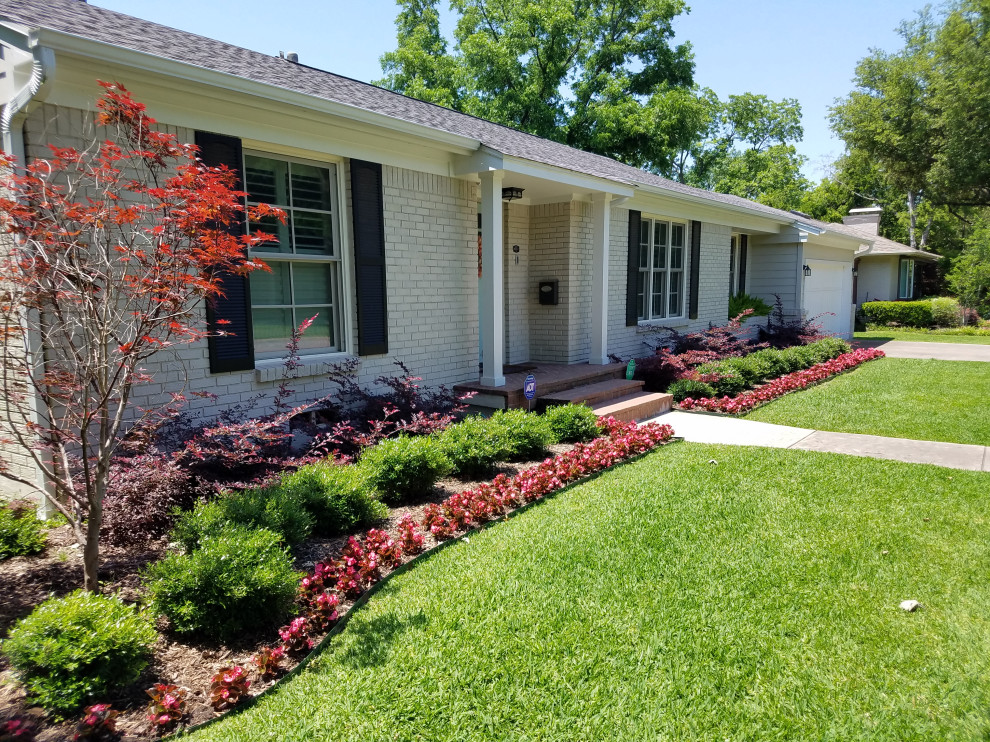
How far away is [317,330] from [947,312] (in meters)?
26.4

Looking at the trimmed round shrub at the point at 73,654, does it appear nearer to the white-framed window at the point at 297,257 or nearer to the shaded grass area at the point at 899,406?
the white-framed window at the point at 297,257

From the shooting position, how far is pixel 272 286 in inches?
230

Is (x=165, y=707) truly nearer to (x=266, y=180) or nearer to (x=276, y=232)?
(x=276, y=232)

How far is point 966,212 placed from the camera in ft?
114

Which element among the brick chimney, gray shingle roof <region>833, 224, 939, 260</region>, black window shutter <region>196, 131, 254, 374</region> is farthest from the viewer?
the brick chimney

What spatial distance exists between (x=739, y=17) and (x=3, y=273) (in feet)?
58.5

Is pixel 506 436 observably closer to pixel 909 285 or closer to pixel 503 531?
pixel 503 531

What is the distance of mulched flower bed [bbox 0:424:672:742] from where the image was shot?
2578mm

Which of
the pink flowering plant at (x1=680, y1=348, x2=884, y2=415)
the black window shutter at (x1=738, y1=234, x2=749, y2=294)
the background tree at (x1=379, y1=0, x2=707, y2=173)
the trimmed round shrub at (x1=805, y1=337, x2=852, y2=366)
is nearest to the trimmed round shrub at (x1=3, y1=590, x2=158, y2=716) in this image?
the pink flowering plant at (x1=680, y1=348, x2=884, y2=415)

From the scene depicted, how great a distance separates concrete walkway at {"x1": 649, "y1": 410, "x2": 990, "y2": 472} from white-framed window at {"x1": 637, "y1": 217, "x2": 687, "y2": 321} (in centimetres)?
404

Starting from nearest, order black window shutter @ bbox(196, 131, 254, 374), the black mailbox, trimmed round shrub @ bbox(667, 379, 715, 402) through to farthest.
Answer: black window shutter @ bbox(196, 131, 254, 374) < trimmed round shrub @ bbox(667, 379, 715, 402) < the black mailbox

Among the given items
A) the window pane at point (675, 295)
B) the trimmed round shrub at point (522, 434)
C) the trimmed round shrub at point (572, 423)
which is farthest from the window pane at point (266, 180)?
the window pane at point (675, 295)

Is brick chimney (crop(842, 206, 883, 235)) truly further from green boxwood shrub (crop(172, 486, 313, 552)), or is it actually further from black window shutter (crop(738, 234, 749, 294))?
green boxwood shrub (crop(172, 486, 313, 552))

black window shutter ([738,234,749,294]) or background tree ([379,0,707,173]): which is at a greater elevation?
background tree ([379,0,707,173])
